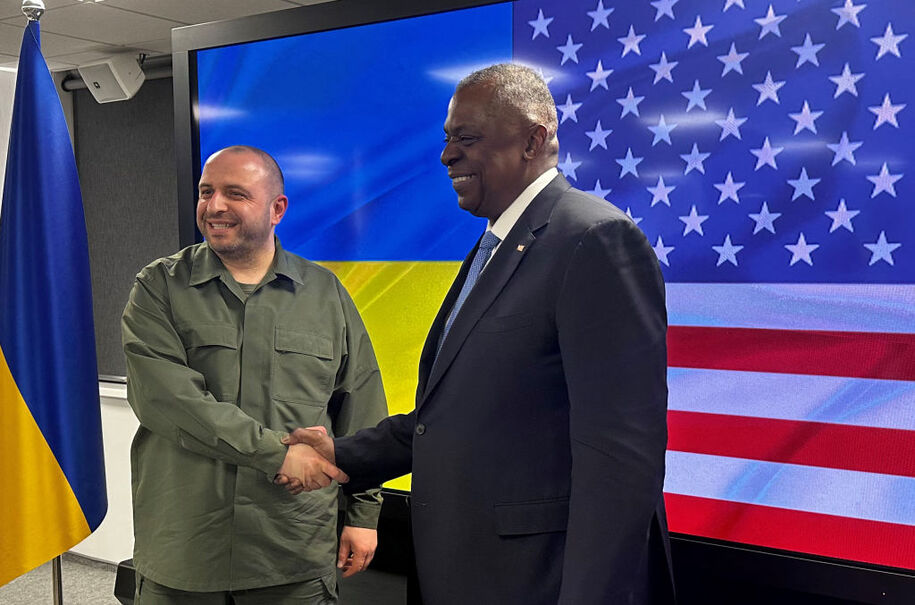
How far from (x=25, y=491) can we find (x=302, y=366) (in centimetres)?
97

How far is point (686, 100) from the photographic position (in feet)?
6.76

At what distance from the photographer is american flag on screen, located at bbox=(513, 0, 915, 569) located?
71.1 inches

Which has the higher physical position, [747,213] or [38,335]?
[747,213]

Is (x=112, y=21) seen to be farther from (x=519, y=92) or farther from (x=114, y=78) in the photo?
(x=519, y=92)

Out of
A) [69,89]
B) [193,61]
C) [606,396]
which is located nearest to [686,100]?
[606,396]

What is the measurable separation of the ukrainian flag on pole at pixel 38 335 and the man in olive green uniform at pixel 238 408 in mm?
509

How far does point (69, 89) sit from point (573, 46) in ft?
16.8

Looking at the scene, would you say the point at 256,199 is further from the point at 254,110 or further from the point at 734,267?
the point at 734,267

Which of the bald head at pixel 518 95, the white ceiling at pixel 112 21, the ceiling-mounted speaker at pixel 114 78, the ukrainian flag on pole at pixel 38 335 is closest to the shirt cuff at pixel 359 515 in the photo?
the ukrainian flag on pole at pixel 38 335

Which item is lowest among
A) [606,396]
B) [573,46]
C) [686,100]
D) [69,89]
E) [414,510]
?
[414,510]

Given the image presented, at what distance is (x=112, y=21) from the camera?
4.82m

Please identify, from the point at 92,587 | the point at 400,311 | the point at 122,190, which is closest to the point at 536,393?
the point at 400,311

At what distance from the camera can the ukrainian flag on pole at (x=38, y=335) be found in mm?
2260

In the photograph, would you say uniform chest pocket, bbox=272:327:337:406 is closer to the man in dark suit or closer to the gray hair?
the man in dark suit
